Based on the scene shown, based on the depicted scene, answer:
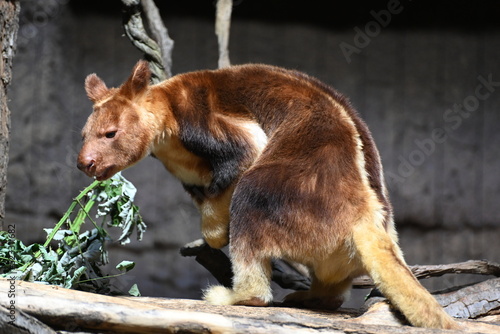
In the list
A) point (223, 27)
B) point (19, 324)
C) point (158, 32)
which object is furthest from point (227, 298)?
point (223, 27)

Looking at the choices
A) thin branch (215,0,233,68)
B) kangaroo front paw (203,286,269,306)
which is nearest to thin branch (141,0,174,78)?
thin branch (215,0,233,68)

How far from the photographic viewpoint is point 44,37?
5449 millimetres

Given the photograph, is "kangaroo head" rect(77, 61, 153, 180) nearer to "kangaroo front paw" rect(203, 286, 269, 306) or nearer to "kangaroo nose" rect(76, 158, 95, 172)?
"kangaroo nose" rect(76, 158, 95, 172)

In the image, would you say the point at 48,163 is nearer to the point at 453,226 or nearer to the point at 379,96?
the point at 379,96

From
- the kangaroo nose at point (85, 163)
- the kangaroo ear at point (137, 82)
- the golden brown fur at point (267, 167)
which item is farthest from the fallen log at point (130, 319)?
the kangaroo ear at point (137, 82)

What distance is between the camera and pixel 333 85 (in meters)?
5.77

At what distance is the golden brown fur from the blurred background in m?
2.61

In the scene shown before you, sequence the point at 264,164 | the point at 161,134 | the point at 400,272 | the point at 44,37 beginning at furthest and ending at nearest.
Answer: the point at 44,37
the point at 161,134
the point at 264,164
the point at 400,272

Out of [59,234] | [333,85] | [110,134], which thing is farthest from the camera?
[333,85]

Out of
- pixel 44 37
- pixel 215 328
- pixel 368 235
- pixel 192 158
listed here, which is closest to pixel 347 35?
pixel 44 37

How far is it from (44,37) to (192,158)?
312 centimetres

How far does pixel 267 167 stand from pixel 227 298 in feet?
2.11

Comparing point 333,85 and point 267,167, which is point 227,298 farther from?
point 333,85

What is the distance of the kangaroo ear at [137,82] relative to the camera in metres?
2.89
